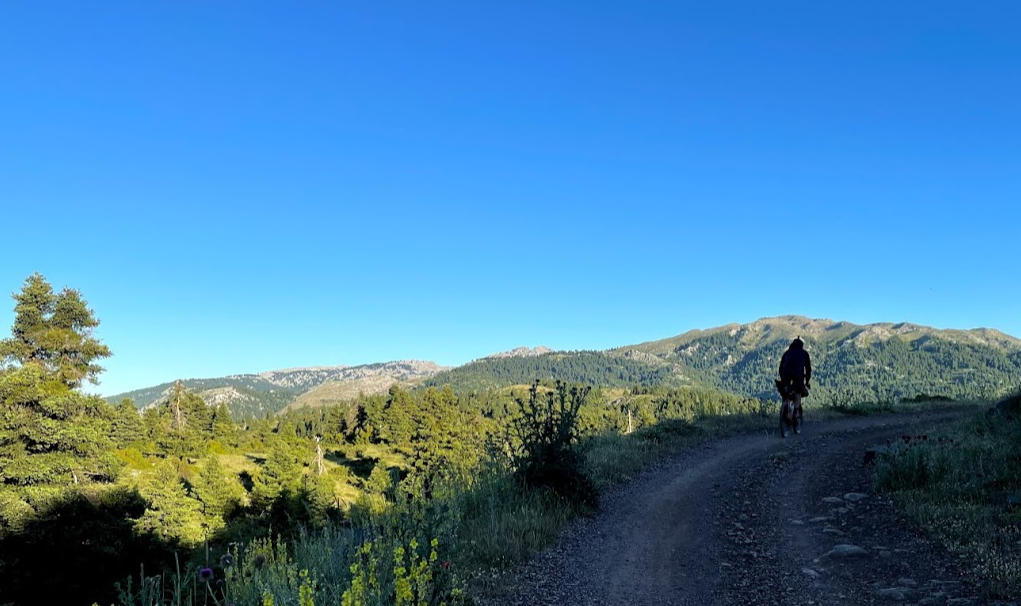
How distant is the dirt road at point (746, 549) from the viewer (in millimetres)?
5234

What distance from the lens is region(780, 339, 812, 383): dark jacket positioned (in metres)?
15.4

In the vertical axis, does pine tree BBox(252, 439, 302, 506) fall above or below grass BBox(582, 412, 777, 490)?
below

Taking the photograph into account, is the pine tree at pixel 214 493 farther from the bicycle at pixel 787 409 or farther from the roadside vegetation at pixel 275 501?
the bicycle at pixel 787 409

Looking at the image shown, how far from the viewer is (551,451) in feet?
28.4

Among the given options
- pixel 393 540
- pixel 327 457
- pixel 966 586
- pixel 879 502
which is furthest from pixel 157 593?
pixel 327 457

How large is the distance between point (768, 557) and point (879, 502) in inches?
114

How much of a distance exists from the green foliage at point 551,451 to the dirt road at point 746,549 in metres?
0.61

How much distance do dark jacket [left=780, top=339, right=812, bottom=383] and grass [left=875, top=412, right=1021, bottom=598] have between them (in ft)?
14.6

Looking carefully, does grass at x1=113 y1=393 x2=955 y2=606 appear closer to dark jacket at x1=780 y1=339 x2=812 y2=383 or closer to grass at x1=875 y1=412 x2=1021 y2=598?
grass at x1=875 y1=412 x2=1021 y2=598

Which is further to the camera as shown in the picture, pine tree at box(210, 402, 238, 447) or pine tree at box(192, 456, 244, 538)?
pine tree at box(210, 402, 238, 447)

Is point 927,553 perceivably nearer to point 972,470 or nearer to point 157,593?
point 972,470

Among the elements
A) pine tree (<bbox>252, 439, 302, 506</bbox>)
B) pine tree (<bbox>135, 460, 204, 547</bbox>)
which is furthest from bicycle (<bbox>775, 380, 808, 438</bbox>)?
pine tree (<bbox>252, 439, 302, 506</bbox>)

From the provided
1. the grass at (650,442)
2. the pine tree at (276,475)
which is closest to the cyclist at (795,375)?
the grass at (650,442)

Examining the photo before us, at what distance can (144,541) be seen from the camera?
2797 centimetres
